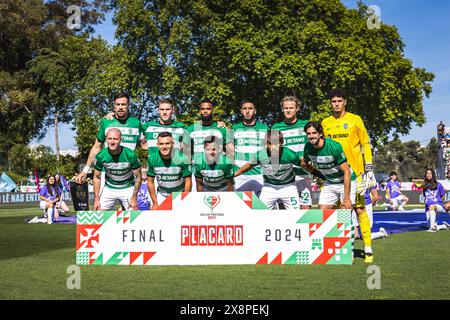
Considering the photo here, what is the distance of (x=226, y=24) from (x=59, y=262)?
2981cm

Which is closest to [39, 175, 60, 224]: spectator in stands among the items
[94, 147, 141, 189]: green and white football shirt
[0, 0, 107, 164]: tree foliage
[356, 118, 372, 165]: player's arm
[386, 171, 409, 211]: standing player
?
[94, 147, 141, 189]: green and white football shirt

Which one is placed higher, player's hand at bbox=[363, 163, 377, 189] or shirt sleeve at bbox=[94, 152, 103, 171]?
shirt sleeve at bbox=[94, 152, 103, 171]

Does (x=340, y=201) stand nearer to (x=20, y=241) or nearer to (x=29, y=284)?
(x=29, y=284)

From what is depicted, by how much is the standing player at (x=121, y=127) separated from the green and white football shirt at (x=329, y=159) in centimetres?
343

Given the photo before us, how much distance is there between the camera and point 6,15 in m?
56.2

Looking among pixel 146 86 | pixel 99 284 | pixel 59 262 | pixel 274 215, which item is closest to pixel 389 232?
pixel 274 215

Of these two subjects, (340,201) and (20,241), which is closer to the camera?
(340,201)

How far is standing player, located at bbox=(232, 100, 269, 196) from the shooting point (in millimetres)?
11555

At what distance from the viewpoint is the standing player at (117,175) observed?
10.9 m

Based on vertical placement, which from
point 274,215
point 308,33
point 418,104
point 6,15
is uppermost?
point 6,15

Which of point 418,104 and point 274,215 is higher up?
point 418,104

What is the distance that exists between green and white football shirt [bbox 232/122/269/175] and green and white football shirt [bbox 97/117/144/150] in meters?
1.86

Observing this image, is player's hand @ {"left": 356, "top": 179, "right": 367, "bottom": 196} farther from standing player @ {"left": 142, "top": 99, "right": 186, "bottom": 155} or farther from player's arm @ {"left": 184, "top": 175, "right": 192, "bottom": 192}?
standing player @ {"left": 142, "top": 99, "right": 186, "bottom": 155}

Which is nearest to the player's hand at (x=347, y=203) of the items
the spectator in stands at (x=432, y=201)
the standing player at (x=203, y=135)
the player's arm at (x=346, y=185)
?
the player's arm at (x=346, y=185)
